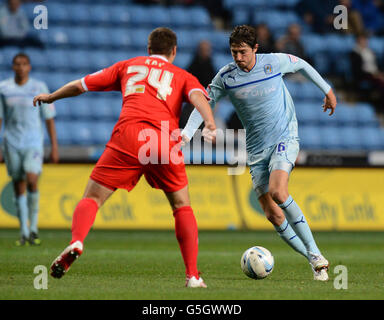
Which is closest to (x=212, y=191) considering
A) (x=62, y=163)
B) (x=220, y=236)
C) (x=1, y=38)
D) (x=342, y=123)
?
(x=220, y=236)

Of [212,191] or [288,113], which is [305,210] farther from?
[288,113]

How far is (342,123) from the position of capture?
18562 mm

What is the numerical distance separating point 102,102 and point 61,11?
285 cm

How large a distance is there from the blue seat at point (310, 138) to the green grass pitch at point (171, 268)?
4.21 metres

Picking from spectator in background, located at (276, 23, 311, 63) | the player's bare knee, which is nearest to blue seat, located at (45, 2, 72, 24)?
spectator in background, located at (276, 23, 311, 63)

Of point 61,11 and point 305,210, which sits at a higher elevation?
point 61,11

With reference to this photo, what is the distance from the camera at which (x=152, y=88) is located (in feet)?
21.2

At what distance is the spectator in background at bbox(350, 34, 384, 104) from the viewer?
18.9 metres

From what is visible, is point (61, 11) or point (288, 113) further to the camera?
point (61, 11)

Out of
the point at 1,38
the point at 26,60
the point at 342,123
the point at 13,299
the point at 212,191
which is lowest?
the point at 13,299

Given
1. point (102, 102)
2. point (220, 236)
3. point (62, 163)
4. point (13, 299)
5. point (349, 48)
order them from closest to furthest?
point (13, 299) → point (220, 236) → point (62, 163) → point (102, 102) → point (349, 48)

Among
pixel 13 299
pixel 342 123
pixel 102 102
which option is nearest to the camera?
pixel 13 299

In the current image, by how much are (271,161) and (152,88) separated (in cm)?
164

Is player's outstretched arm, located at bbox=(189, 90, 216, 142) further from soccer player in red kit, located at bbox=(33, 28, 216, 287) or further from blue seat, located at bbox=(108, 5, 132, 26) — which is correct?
blue seat, located at bbox=(108, 5, 132, 26)
